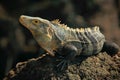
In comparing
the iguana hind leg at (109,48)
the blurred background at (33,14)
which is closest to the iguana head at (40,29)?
the iguana hind leg at (109,48)

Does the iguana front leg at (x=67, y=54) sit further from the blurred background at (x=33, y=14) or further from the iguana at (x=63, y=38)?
the blurred background at (x=33, y=14)

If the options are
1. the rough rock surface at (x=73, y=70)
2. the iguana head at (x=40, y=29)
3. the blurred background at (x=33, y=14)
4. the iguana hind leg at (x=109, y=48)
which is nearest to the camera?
the iguana head at (x=40, y=29)

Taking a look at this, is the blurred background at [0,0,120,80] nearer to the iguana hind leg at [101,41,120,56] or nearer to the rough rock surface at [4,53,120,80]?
the iguana hind leg at [101,41,120,56]

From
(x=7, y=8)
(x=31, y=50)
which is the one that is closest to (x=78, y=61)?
(x=31, y=50)

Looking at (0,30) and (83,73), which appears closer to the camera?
(83,73)

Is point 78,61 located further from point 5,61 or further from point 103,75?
point 5,61

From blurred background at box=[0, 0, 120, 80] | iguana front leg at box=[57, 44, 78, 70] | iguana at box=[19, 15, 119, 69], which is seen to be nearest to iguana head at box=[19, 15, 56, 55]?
iguana at box=[19, 15, 119, 69]

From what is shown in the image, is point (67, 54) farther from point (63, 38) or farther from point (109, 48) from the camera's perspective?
point (109, 48)
